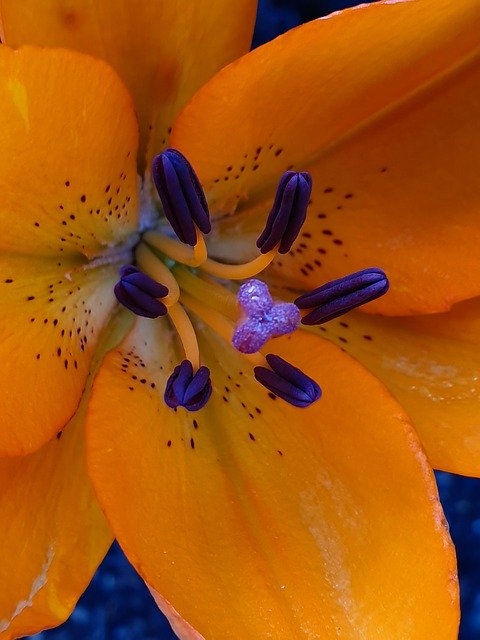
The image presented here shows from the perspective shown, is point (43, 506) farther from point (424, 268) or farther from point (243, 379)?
point (424, 268)

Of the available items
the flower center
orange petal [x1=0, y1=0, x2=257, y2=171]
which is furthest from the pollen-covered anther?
orange petal [x1=0, y1=0, x2=257, y2=171]

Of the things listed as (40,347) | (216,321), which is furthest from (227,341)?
(40,347)

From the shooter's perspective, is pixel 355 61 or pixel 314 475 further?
pixel 314 475

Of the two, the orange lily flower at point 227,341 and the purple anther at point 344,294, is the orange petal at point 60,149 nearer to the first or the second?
the orange lily flower at point 227,341

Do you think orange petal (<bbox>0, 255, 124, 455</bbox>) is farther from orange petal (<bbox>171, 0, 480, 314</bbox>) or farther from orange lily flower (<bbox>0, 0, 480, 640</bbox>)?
orange petal (<bbox>171, 0, 480, 314</bbox>)

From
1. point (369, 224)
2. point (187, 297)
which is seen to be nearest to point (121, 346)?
point (187, 297)

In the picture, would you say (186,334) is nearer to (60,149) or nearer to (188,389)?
(188,389)

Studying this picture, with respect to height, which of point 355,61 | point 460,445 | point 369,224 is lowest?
point 460,445

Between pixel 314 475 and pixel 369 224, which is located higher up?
pixel 369 224
